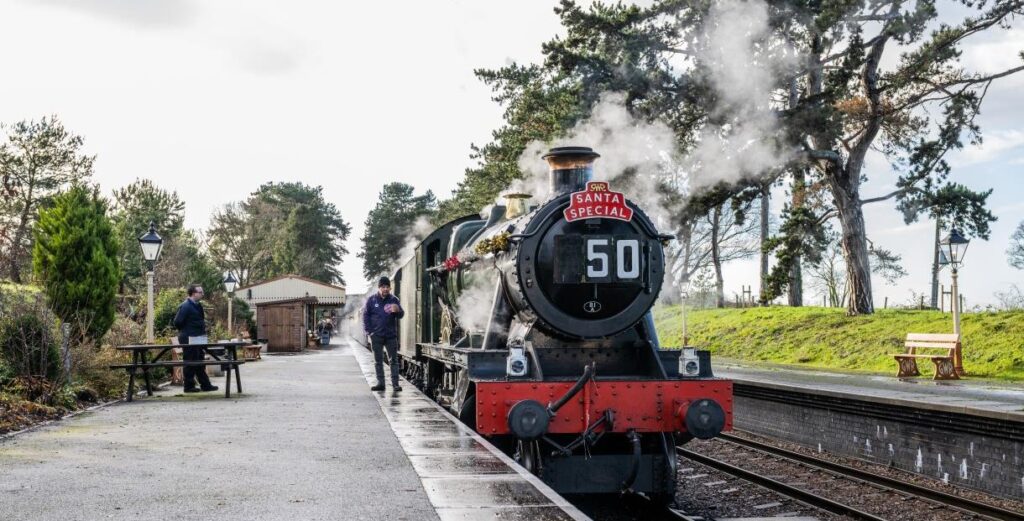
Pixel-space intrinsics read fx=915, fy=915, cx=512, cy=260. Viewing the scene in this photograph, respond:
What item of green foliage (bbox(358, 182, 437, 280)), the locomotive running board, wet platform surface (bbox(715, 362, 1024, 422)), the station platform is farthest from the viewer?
green foliage (bbox(358, 182, 437, 280))

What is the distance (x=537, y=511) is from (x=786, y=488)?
15.6ft

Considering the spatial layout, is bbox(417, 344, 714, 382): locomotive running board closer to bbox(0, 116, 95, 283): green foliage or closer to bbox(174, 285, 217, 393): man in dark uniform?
bbox(174, 285, 217, 393): man in dark uniform

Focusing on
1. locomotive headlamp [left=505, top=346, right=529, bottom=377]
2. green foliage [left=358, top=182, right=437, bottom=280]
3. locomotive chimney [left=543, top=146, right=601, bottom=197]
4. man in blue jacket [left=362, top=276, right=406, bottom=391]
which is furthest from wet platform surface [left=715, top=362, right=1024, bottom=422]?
green foliage [left=358, top=182, right=437, bottom=280]

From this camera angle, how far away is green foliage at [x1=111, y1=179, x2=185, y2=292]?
43.9m

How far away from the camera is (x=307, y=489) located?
6.12 meters

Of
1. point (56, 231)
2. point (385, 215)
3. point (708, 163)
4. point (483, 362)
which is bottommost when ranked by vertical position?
point (483, 362)

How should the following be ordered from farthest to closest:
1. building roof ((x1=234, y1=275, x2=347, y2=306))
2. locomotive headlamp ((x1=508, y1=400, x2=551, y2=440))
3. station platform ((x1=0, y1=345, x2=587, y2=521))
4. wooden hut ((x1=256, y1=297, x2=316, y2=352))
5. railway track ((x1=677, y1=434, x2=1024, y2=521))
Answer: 1. building roof ((x1=234, y1=275, x2=347, y2=306))
2. wooden hut ((x1=256, y1=297, x2=316, y2=352))
3. railway track ((x1=677, y1=434, x2=1024, y2=521))
4. locomotive headlamp ((x1=508, y1=400, x2=551, y2=440))
5. station platform ((x1=0, y1=345, x2=587, y2=521))

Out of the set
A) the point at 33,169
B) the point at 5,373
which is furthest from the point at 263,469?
the point at 33,169

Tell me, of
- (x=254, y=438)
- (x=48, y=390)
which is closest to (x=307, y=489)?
(x=254, y=438)

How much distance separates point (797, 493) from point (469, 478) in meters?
4.11

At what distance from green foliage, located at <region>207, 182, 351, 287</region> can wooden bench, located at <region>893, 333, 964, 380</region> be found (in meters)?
58.0

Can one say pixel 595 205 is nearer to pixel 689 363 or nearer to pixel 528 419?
pixel 689 363

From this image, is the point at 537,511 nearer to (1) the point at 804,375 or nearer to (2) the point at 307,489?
(2) the point at 307,489

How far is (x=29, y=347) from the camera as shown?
1165 centimetres
